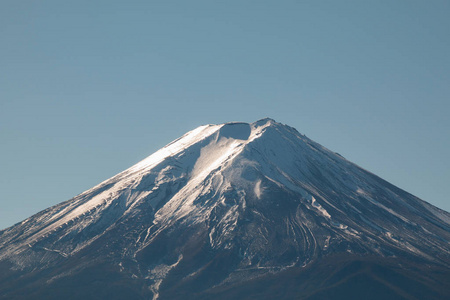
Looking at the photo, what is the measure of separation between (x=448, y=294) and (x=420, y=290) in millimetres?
7905

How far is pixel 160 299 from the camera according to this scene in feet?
644

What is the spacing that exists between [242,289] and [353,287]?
107 ft

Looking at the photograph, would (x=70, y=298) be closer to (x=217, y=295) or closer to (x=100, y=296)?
(x=100, y=296)

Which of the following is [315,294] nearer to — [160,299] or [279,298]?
[279,298]

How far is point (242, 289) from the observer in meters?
198

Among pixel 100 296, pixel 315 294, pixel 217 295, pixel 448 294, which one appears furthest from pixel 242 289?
pixel 448 294

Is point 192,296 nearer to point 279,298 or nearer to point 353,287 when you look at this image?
point 279,298

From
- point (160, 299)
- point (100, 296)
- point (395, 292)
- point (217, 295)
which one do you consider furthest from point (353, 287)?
point (100, 296)

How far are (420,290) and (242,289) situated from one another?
2050 inches

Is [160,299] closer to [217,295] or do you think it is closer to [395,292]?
[217,295]

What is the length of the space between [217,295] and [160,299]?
16491mm

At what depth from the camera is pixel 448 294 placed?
198 meters

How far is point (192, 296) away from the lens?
19850cm

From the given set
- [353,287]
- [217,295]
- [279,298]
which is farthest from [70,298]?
[353,287]
